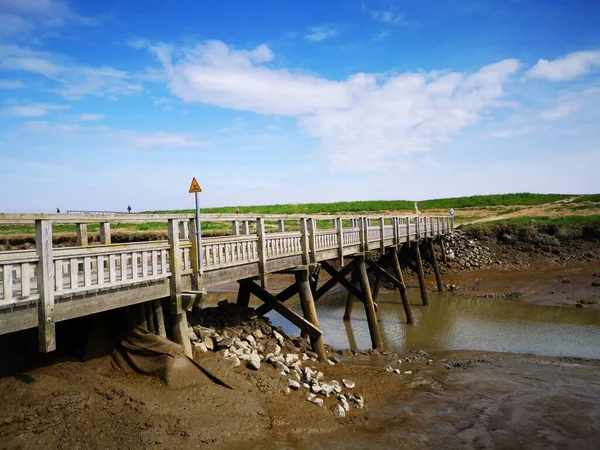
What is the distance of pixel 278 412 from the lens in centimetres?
726

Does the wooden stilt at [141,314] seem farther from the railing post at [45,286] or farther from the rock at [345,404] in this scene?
the rock at [345,404]

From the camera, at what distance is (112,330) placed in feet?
25.0

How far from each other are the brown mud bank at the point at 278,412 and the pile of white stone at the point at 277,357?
0.20 meters

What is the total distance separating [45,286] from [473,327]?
53.1 ft

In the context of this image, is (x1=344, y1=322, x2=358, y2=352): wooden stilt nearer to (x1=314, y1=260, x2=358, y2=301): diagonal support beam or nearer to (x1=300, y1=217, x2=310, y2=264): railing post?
(x1=314, y1=260, x2=358, y2=301): diagonal support beam

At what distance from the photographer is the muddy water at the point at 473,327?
15070mm

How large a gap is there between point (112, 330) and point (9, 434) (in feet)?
7.74

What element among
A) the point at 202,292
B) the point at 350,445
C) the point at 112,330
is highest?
the point at 202,292

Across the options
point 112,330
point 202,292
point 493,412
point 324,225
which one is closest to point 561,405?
point 493,412

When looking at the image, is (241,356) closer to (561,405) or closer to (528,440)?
(528,440)

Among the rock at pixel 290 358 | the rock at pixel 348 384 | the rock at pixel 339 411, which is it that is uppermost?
the rock at pixel 290 358

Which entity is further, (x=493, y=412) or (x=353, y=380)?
(x=353, y=380)

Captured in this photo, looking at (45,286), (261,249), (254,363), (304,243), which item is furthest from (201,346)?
(304,243)

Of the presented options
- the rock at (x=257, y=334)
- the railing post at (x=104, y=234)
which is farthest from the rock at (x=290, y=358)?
the railing post at (x=104, y=234)
